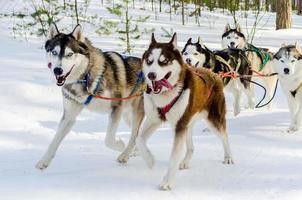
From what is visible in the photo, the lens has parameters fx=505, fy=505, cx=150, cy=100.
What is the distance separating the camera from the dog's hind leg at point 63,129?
3.88 meters

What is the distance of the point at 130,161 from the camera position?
4.18 m

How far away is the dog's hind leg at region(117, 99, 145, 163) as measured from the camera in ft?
13.5

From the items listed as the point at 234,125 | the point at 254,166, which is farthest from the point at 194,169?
the point at 234,125

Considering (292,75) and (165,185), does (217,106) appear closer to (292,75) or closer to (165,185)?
(165,185)

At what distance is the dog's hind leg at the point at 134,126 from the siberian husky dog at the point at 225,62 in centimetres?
123

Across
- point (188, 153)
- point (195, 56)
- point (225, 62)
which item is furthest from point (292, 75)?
point (188, 153)

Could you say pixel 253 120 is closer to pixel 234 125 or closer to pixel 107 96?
pixel 234 125

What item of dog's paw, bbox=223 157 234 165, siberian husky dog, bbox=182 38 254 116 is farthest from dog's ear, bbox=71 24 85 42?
siberian husky dog, bbox=182 38 254 116

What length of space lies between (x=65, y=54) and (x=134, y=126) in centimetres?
94

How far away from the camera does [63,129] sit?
3961 mm

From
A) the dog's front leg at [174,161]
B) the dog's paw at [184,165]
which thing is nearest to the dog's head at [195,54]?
the dog's paw at [184,165]

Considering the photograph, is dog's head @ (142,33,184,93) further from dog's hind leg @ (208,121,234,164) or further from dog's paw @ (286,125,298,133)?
dog's paw @ (286,125,298,133)

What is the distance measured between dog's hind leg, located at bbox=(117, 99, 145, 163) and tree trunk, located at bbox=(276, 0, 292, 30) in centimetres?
964

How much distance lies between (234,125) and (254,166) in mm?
1648
